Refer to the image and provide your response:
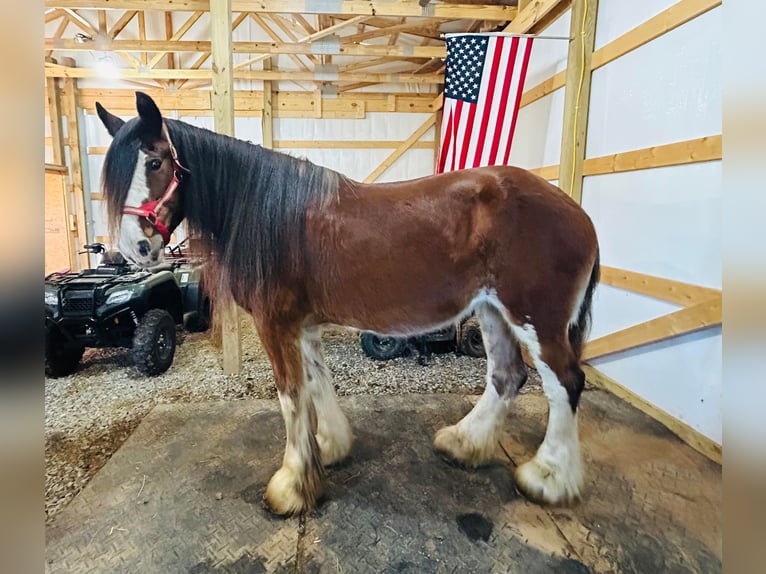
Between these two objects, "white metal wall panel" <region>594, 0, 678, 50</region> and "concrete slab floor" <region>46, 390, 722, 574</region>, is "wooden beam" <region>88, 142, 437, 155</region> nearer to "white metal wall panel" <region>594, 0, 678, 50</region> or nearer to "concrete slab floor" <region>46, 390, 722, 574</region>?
"white metal wall panel" <region>594, 0, 678, 50</region>

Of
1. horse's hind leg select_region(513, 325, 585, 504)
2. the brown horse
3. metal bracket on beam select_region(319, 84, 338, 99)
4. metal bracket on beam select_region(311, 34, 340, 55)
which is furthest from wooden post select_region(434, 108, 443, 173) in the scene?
horse's hind leg select_region(513, 325, 585, 504)

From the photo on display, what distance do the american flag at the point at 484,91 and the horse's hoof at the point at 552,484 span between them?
230cm

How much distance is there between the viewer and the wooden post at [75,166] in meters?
6.38

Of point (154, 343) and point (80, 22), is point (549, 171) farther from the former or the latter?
Result: point (80, 22)

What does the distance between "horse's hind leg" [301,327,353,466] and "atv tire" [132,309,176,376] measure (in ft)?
6.08

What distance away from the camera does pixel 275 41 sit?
5117 millimetres

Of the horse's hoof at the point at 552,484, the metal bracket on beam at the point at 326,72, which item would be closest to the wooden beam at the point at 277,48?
the metal bracket on beam at the point at 326,72

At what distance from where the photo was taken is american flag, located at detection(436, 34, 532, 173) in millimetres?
2980

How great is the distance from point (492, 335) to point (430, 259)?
623mm

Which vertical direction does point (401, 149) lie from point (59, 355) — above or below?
above

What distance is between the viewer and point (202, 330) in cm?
440

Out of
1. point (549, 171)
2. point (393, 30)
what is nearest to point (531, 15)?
point (549, 171)

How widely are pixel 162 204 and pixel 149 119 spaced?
293mm
